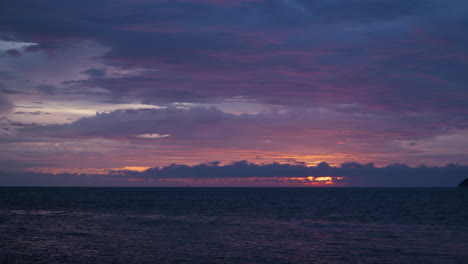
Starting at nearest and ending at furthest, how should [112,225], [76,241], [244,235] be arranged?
[76,241]
[244,235]
[112,225]

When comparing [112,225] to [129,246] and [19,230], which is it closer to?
[19,230]

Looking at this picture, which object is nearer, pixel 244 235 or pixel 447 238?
pixel 447 238

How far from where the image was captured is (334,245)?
1287 inches

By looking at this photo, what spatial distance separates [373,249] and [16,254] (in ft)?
84.0

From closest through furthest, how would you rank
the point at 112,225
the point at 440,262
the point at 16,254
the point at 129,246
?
the point at 440,262 < the point at 16,254 < the point at 129,246 < the point at 112,225

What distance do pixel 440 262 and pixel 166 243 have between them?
20.3 metres

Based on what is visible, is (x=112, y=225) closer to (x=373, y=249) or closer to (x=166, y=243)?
(x=166, y=243)

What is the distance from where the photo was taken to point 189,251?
30.4 meters

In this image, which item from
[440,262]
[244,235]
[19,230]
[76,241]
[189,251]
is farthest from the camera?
[19,230]

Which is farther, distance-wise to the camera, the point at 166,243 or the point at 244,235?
the point at 244,235

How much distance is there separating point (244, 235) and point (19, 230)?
74.8ft

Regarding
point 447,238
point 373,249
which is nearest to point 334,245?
point 373,249

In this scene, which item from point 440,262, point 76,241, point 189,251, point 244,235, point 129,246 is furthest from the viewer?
point 244,235

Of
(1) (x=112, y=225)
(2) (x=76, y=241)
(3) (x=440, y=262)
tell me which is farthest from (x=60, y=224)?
(3) (x=440, y=262)
